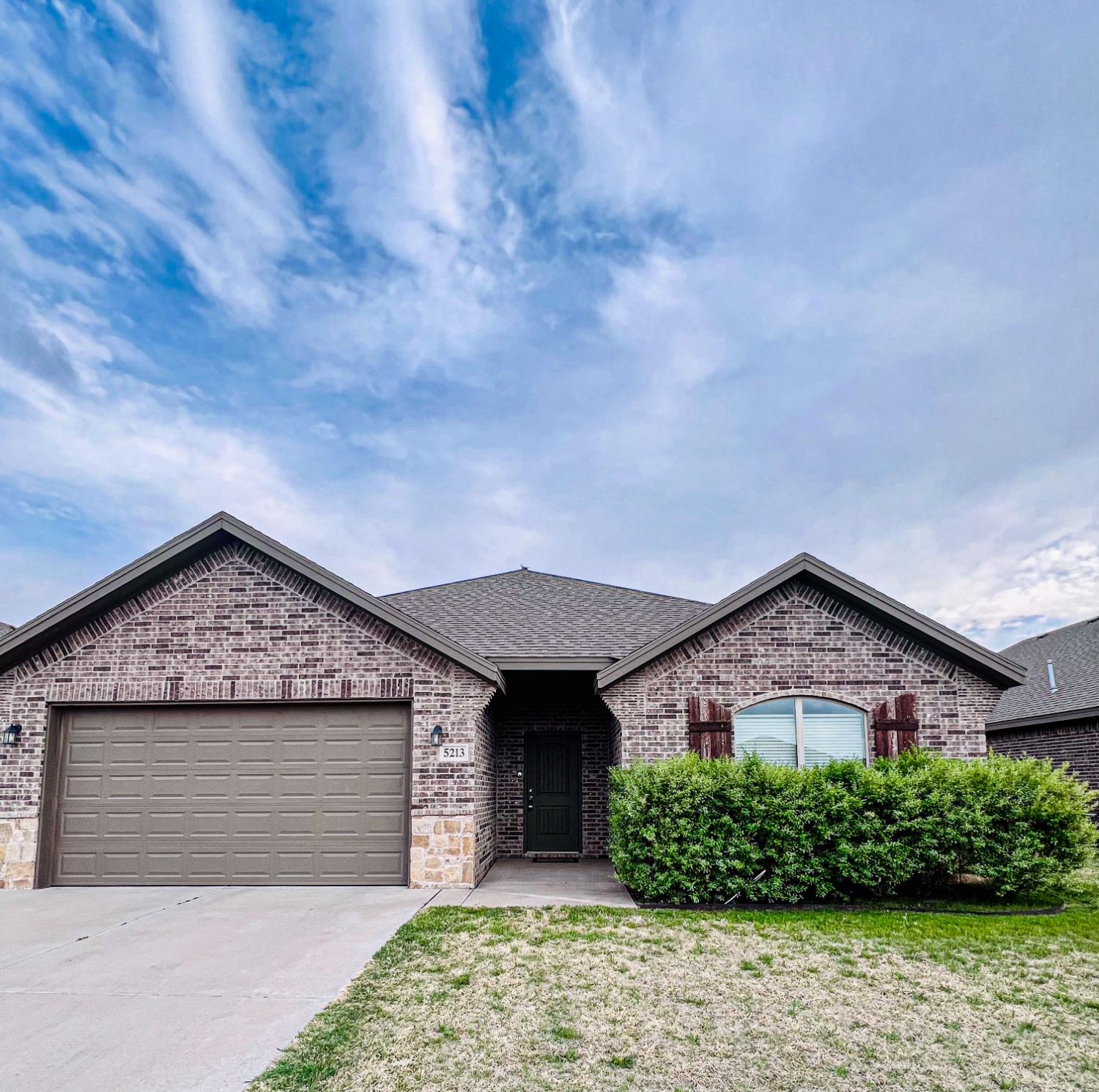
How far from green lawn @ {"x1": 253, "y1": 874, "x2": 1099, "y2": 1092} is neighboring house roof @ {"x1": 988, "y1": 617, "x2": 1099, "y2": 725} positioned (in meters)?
10.2

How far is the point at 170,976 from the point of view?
6.37 metres

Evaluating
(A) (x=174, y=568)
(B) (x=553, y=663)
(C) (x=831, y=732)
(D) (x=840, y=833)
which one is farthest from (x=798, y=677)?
(A) (x=174, y=568)

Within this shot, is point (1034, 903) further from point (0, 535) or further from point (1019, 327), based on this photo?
point (0, 535)

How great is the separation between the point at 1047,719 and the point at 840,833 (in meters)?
10.8

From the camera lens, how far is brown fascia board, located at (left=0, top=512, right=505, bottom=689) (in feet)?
35.5

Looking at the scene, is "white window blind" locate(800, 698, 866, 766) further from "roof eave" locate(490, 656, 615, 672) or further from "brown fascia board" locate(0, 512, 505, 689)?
"brown fascia board" locate(0, 512, 505, 689)

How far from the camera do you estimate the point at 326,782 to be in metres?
11.0

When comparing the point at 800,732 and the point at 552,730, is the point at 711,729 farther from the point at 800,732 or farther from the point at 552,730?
the point at 552,730

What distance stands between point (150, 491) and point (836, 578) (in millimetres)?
15991

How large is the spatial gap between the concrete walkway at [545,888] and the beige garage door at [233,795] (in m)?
1.29

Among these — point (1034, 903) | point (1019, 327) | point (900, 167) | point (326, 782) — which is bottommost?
point (1034, 903)

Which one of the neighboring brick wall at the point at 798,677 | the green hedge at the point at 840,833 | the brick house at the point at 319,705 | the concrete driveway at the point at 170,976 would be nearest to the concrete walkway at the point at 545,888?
the brick house at the point at 319,705

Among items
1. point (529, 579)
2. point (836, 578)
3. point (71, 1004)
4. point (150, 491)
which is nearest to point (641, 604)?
point (529, 579)

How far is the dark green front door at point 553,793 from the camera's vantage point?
543 inches
